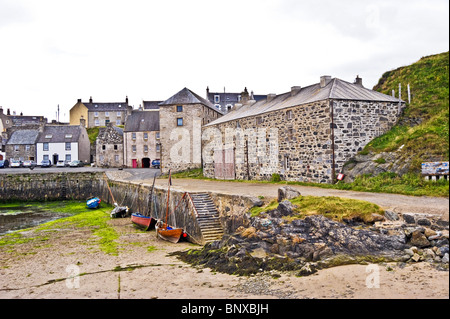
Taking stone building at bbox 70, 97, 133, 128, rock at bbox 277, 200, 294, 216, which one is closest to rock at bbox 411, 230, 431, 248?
rock at bbox 277, 200, 294, 216

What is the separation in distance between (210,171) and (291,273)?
72.2 feet

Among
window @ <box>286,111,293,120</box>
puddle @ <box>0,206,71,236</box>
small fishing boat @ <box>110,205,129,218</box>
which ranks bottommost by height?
puddle @ <box>0,206,71,236</box>

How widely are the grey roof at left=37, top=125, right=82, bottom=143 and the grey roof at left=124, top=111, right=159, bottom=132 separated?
8.99 meters

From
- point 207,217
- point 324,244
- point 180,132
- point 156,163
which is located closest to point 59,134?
point 156,163

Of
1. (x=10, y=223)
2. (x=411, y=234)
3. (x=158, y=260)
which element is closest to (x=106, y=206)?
(x=10, y=223)

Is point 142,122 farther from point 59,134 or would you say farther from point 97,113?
point 97,113

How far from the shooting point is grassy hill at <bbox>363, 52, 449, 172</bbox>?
45.5ft

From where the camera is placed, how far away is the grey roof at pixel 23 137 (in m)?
56.4

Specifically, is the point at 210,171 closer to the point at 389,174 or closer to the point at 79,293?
the point at 389,174

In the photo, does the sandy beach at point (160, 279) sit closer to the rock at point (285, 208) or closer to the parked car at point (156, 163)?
the rock at point (285, 208)

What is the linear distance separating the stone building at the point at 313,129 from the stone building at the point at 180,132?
39.2 ft

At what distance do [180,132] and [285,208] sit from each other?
84.8 ft

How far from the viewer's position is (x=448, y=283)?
256 inches

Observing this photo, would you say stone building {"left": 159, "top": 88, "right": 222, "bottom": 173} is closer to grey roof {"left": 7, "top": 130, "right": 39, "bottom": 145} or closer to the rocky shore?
the rocky shore
